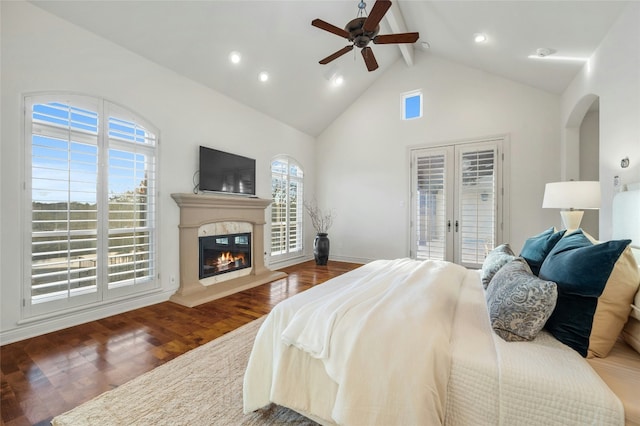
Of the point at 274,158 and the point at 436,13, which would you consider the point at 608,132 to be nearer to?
the point at 436,13

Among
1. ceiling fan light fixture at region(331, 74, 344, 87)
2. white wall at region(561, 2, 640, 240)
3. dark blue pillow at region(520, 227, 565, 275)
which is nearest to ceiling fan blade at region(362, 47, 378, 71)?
ceiling fan light fixture at region(331, 74, 344, 87)

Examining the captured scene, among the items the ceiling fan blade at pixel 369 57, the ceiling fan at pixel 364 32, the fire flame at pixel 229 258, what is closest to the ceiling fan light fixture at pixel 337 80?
the ceiling fan blade at pixel 369 57

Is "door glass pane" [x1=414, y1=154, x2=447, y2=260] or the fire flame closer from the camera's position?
the fire flame

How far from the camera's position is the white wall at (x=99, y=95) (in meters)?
2.40

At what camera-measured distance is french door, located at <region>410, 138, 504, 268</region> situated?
4707 millimetres

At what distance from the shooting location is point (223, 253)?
428 cm

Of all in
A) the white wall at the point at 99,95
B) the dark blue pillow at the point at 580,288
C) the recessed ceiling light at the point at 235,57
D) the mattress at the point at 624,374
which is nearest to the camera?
the mattress at the point at 624,374

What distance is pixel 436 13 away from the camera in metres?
3.71

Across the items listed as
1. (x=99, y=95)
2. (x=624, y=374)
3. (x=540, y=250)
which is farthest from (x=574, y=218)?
(x=99, y=95)

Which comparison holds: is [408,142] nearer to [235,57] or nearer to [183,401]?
[235,57]

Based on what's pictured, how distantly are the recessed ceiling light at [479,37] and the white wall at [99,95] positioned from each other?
3.61 m

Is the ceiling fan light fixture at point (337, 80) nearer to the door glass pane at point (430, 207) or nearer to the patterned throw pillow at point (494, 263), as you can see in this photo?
the door glass pane at point (430, 207)

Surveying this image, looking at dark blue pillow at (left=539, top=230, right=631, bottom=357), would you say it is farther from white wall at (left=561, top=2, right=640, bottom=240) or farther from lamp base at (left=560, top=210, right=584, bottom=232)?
lamp base at (left=560, top=210, right=584, bottom=232)

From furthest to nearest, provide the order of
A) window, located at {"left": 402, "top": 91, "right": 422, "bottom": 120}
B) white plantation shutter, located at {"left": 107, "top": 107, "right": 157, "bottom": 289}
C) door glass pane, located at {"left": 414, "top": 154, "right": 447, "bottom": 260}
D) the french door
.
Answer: window, located at {"left": 402, "top": 91, "right": 422, "bottom": 120} < door glass pane, located at {"left": 414, "top": 154, "right": 447, "bottom": 260} < the french door < white plantation shutter, located at {"left": 107, "top": 107, "right": 157, "bottom": 289}
